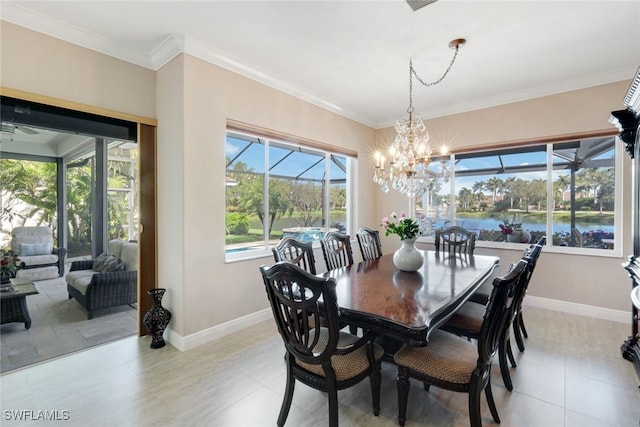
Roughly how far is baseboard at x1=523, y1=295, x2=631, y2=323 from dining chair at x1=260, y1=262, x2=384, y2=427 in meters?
3.23

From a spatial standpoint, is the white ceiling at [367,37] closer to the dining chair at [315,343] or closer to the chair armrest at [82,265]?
the dining chair at [315,343]

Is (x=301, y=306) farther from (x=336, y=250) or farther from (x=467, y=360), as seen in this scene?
(x=336, y=250)

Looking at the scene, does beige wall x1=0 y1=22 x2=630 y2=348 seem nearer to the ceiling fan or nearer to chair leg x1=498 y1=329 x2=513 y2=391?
the ceiling fan

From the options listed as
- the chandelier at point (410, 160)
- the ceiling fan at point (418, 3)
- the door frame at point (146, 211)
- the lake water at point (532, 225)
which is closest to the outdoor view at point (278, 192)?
the door frame at point (146, 211)

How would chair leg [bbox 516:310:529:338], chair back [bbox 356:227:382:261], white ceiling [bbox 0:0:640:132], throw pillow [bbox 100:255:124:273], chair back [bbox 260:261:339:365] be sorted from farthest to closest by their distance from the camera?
throw pillow [bbox 100:255:124:273] → chair back [bbox 356:227:382:261] → chair leg [bbox 516:310:529:338] → white ceiling [bbox 0:0:640:132] → chair back [bbox 260:261:339:365]

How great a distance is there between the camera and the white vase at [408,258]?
2486 millimetres

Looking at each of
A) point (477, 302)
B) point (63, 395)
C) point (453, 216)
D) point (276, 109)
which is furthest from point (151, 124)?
point (453, 216)

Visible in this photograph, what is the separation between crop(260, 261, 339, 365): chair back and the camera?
1.38 metres

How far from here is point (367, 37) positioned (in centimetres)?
258

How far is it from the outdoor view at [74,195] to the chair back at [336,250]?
87.9 inches

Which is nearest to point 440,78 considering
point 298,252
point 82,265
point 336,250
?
point 336,250

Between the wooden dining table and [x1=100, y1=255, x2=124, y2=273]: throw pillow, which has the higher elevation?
the wooden dining table

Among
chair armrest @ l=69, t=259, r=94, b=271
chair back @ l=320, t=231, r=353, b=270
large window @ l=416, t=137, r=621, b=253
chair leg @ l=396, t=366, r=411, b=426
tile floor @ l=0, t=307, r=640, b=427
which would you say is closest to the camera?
chair leg @ l=396, t=366, r=411, b=426

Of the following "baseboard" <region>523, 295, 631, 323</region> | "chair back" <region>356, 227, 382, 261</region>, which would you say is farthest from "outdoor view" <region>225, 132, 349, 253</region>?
"baseboard" <region>523, 295, 631, 323</region>
